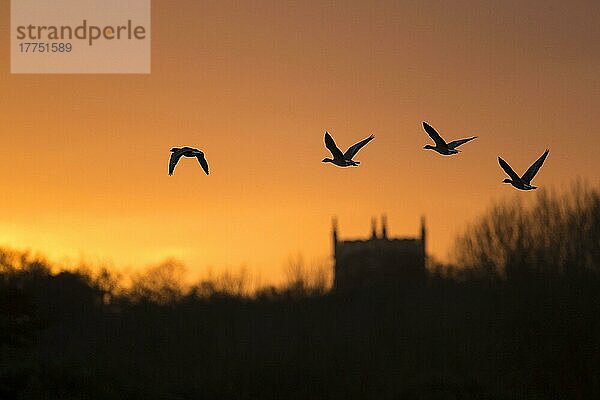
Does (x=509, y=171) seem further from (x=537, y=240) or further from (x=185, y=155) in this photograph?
(x=537, y=240)

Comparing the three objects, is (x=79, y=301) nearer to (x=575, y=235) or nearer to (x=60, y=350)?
(x=60, y=350)

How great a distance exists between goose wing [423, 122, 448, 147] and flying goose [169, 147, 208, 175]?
4323 millimetres

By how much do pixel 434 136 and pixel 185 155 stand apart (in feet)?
15.9

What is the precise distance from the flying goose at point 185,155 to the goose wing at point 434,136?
170 inches

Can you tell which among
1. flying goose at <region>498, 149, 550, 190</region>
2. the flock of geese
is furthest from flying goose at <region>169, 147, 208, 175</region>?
flying goose at <region>498, 149, 550, 190</region>

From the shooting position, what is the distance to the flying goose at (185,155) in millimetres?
29936

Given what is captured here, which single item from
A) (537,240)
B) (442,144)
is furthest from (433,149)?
(537,240)

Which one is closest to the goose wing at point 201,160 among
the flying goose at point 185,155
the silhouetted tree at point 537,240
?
the flying goose at point 185,155

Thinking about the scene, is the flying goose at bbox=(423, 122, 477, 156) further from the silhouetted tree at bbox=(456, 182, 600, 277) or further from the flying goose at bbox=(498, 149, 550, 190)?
the silhouetted tree at bbox=(456, 182, 600, 277)

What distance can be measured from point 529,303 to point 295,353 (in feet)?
31.1

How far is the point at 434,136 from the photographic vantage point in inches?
1255

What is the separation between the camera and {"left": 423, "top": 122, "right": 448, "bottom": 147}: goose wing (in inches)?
1239

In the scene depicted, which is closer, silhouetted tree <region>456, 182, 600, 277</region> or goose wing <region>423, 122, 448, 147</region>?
goose wing <region>423, 122, 448, 147</region>

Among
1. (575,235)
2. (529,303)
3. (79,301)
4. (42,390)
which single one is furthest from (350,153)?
(79,301)
